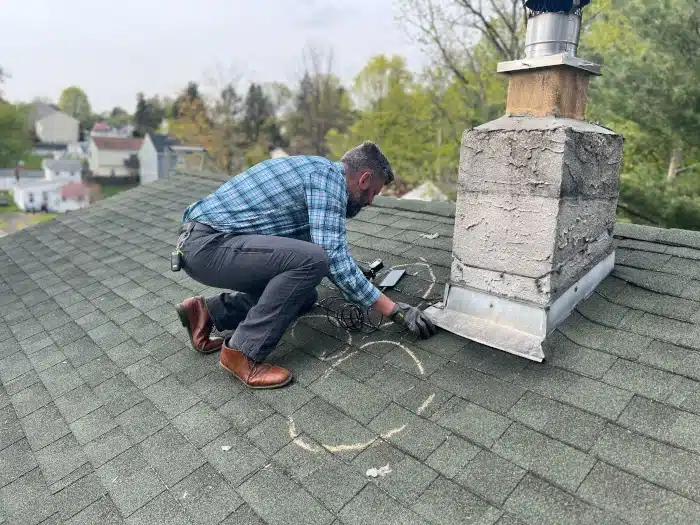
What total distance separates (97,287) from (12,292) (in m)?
1.10

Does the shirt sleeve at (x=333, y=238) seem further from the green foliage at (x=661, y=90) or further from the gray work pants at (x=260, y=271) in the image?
the green foliage at (x=661, y=90)

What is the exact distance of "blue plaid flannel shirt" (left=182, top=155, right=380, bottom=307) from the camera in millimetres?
2133

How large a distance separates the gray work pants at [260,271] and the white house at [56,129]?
72.8 metres

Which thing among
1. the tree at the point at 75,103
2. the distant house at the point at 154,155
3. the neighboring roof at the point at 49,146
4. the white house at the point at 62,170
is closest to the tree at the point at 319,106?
the distant house at the point at 154,155

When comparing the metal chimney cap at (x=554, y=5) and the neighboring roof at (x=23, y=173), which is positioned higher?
the metal chimney cap at (x=554, y=5)

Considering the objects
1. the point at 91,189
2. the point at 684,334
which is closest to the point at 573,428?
the point at 684,334

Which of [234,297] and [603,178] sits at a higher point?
[603,178]

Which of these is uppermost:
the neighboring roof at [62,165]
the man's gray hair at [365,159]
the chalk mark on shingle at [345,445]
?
the man's gray hair at [365,159]

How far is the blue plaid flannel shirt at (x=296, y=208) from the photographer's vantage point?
213 cm

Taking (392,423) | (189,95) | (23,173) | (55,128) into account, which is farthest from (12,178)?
(392,423)

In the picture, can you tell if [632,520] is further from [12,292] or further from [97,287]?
[12,292]

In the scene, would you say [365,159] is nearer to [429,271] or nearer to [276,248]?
[276,248]

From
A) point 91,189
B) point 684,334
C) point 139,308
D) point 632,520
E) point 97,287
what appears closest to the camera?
point 632,520

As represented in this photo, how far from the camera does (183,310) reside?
2486 millimetres
